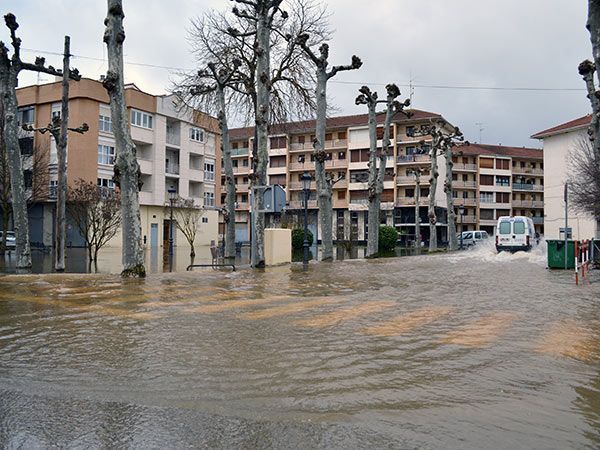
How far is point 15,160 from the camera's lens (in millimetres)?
18688

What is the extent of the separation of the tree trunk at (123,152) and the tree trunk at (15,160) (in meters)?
6.70

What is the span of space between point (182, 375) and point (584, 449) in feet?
10.8

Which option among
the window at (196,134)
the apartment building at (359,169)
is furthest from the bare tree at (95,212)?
the apartment building at (359,169)

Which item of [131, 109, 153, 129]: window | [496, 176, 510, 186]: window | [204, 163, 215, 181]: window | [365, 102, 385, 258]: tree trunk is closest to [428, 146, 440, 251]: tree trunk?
[365, 102, 385, 258]: tree trunk

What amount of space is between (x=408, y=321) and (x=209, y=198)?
55819 millimetres

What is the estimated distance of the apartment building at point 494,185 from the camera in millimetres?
82125

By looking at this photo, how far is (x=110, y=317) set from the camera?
26.5ft

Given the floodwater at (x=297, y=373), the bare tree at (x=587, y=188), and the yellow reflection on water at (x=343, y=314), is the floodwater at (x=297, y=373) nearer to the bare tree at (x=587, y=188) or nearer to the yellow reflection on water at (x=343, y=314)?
the yellow reflection on water at (x=343, y=314)

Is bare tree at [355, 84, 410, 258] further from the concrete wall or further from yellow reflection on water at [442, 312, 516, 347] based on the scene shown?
the concrete wall

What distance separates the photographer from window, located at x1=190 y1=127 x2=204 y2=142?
190 ft

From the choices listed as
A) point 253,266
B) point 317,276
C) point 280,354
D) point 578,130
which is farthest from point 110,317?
point 578,130

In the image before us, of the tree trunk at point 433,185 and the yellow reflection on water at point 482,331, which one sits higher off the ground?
the tree trunk at point 433,185

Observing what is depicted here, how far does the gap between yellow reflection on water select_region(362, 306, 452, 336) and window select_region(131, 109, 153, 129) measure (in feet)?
148

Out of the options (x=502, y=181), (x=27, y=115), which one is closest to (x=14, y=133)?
(x=27, y=115)
